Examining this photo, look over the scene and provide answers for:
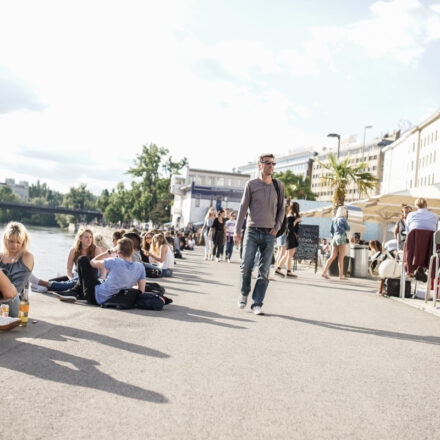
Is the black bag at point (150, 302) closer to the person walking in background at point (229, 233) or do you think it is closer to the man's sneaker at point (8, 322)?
the man's sneaker at point (8, 322)

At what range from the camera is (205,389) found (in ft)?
11.7

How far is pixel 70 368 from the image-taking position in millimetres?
3871

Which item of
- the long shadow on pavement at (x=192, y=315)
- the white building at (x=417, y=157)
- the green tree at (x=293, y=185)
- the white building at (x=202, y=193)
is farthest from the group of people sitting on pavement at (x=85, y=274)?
the white building at (x=202, y=193)

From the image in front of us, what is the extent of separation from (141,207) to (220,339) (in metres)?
80.0

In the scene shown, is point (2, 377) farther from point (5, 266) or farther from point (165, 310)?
point (165, 310)

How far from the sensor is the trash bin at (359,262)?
1609 centimetres

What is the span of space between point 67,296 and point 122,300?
3.49 feet

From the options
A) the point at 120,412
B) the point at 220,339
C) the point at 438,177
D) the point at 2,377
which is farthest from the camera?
the point at 438,177

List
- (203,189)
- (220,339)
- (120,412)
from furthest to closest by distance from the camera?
(203,189) < (220,339) < (120,412)

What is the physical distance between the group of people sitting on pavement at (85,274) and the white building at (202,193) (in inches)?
3037

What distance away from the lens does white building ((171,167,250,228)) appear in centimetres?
9369

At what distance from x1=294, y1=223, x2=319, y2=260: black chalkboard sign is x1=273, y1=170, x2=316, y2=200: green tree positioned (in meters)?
38.0

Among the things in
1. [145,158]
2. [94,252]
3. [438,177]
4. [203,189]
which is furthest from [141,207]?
[94,252]

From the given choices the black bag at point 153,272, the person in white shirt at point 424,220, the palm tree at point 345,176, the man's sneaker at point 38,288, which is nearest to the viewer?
the man's sneaker at point 38,288
